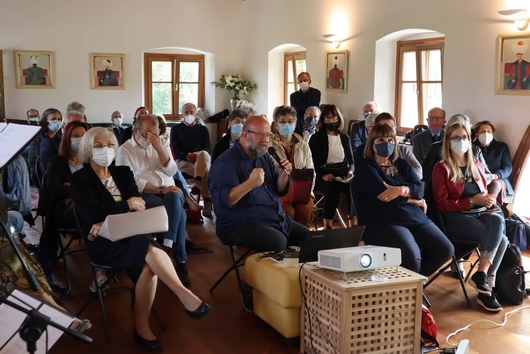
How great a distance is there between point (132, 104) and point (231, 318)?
7970 millimetres

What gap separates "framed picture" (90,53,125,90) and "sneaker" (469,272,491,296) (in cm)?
826

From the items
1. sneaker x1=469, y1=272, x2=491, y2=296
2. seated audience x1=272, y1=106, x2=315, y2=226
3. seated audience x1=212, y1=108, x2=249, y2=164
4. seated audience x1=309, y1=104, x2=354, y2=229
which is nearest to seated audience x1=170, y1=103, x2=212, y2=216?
seated audience x1=212, y1=108, x2=249, y2=164

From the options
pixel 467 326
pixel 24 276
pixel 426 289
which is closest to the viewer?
pixel 24 276

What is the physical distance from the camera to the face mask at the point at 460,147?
14.9 ft

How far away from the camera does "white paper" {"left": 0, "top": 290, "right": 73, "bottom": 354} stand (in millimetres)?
2254

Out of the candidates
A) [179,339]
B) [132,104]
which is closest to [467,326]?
[179,339]

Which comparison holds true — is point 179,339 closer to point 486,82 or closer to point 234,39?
point 486,82

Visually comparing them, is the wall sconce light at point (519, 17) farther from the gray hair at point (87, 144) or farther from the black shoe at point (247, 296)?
the gray hair at point (87, 144)

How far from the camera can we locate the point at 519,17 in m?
6.03

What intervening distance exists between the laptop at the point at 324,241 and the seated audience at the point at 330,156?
2.45m

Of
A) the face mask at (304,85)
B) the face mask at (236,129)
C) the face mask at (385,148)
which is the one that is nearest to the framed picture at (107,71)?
the face mask at (304,85)

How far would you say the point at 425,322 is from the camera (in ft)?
11.5

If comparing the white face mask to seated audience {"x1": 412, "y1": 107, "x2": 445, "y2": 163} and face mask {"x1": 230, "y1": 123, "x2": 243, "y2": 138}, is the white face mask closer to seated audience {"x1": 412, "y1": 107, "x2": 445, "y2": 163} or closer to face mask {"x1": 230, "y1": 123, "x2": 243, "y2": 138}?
seated audience {"x1": 412, "y1": 107, "x2": 445, "y2": 163}

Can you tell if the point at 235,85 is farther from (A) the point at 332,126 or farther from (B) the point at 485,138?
(B) the point at 485,138
